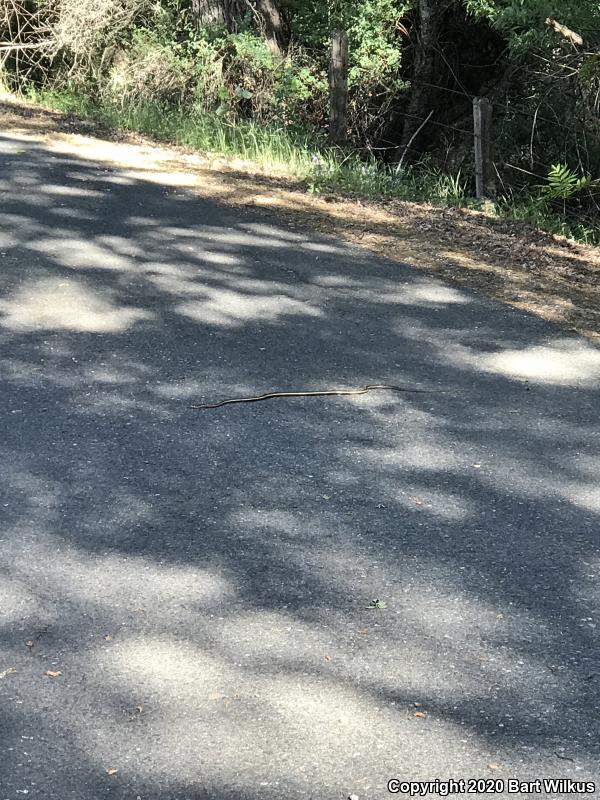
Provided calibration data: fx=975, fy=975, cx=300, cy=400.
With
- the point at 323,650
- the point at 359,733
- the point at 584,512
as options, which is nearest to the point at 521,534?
the point at 584,512

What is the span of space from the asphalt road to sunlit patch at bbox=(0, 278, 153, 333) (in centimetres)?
2

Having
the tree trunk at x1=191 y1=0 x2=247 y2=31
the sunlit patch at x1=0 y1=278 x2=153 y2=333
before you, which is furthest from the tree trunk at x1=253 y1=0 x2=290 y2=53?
the sunlit patch at x1=0 y1=278 x2=153 y2=333

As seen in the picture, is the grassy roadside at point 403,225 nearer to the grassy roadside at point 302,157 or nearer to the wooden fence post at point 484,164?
the grassy roadside at point 302,157

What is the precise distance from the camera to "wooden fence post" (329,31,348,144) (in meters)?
11.6

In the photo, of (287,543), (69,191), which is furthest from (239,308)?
(69,191)

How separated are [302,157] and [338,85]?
1329mm

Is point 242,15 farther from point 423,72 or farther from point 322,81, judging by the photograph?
point 423,72

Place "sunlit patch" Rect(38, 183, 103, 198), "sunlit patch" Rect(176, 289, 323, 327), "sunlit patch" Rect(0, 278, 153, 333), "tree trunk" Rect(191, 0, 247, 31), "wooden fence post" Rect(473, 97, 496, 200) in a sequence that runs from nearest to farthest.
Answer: "sunlit patch" Rect(0, 278, 153, 333)
"sunlit patch" Rect(176, 289, 323, 327)
"sunlit patch" Rect(38, 183, 103, 198)
"wooden fence post" Rect(473, 97, 496, 200)
"tree trunk" Rect(191, 0, 247, 31)

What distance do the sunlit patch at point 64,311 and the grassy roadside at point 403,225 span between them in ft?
8.22

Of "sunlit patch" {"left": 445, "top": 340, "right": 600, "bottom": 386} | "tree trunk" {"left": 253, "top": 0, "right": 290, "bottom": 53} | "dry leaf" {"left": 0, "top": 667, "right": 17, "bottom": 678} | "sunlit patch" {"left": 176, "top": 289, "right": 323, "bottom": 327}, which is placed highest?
"tree trunk" {"left": 253, "top": 0, "right": 290, "bottom": 53}

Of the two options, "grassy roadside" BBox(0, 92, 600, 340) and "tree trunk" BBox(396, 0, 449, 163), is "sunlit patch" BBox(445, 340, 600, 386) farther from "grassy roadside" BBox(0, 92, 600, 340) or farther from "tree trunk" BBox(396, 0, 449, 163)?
"tree trunk" BBox(396, 0, 449, 163)

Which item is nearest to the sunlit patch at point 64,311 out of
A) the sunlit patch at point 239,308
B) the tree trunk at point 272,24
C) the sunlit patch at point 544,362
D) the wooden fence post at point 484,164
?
the sunlit patch at point 239,308

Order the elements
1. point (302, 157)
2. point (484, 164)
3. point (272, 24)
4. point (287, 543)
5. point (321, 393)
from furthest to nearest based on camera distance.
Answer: point (272, 24) < point (302, 157) < point (484, 164) < point (321, 393) < point (287, 543)

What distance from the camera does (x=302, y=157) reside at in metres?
11.1
